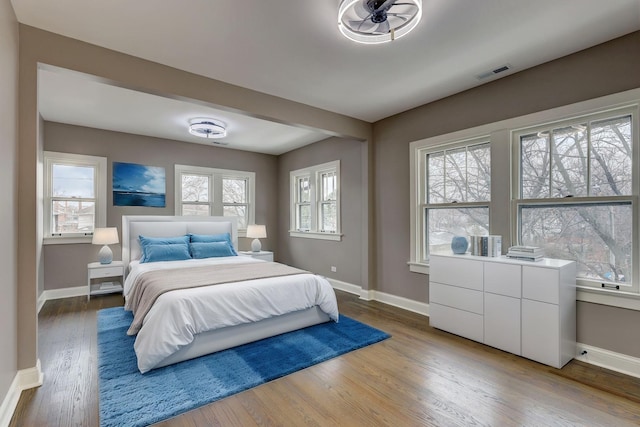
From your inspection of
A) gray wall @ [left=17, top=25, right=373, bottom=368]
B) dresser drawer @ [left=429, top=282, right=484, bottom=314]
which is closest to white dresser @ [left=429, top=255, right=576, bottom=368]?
dresser drawer @ [left=429, top=282, right=484, bottom=314]

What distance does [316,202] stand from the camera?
5.95m

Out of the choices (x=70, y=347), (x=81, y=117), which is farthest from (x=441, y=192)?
(x=81, y=117)

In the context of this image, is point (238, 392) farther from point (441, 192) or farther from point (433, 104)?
point (433, 104)

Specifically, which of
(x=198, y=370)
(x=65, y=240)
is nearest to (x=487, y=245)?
(x=198, y=370)

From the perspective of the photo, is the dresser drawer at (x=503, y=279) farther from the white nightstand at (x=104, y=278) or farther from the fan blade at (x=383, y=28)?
the white nightstand at (x=104, y=278)

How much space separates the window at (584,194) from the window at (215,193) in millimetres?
4969

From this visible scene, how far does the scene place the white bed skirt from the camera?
2674mm

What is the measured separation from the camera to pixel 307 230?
20.5 ft

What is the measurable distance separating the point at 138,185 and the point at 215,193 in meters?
1.35

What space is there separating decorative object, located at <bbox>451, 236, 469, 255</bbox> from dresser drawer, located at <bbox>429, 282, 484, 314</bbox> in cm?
40

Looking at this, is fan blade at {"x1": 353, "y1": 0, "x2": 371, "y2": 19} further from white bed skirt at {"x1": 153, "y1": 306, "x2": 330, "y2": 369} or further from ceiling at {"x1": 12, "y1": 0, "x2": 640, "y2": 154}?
white bed skirt at {"x1": 153, "y1": 306, "x2": 330, "y2": 369}

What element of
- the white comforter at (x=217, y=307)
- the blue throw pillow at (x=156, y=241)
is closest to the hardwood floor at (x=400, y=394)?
the white comforter at (x=217, y=307)

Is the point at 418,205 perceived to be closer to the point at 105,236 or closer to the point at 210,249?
the point at 210,249

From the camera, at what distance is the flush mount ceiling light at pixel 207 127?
4473mm
